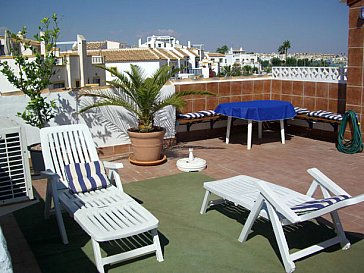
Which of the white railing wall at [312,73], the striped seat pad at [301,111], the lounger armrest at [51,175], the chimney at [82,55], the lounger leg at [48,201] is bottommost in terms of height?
the lounger leg at [48,201]

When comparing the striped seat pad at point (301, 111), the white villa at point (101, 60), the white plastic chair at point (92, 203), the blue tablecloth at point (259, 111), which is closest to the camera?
the white plastic chair at point (92, 203)

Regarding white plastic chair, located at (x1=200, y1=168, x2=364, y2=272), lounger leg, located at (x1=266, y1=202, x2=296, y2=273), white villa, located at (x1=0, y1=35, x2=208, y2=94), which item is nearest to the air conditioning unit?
white plastic chair, located at (x1=200, y1=168, x2=364, y2=272)

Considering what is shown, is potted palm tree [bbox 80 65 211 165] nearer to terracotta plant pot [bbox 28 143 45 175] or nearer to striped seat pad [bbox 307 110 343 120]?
terracotta plant pot [bbox 28 143 45 175]

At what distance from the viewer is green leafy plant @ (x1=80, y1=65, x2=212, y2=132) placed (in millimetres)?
6961

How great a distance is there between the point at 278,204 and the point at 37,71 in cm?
466

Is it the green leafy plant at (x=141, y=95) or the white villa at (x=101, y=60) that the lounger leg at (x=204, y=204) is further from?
the white villa at (x=101, y=60)

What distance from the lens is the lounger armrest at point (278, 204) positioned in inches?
130

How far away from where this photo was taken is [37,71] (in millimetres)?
6484

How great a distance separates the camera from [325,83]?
8.91m

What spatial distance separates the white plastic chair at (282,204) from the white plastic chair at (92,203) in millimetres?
944

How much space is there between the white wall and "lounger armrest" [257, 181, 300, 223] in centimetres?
455

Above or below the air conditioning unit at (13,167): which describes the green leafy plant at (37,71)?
above

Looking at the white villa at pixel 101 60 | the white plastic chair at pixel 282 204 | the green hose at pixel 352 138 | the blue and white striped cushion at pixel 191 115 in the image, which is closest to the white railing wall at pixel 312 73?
the green hose at pixel 352 138

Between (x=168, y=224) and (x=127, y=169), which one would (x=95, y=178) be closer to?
(x=168, y=224)
